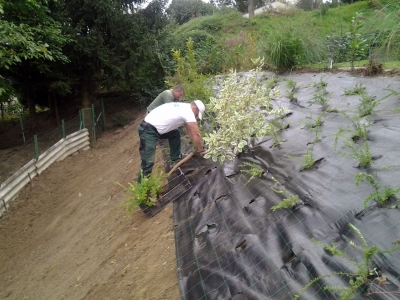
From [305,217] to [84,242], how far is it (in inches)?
132

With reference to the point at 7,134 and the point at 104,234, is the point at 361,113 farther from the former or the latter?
the point at 7,134

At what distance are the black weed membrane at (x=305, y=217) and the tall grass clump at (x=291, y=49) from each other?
10.1 feet

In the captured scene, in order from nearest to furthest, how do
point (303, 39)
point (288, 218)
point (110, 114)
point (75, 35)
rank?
point (288, 218)
point (303, 39)
point (75, 35)
point (110, 114)

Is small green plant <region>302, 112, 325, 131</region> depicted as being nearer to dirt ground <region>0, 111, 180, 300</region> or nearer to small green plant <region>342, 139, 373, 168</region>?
small green plant <region>342, 139, 373, 168</region>

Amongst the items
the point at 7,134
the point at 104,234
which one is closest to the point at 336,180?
the point at 104,234

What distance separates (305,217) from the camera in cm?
248

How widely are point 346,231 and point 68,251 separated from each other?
3.88 meters

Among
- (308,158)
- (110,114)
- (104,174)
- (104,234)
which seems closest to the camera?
(308,158)

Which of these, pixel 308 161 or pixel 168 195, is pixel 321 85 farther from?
pixel 168 195

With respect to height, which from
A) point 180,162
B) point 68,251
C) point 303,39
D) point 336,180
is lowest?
point 68,251

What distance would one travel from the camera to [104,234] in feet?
14.7

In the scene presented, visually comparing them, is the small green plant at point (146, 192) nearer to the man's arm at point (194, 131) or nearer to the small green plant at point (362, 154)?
the man's arm at point (194, 131)

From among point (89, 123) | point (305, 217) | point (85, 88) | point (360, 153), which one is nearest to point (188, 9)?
point (85, 88)

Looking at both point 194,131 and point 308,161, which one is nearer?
point 308,161
